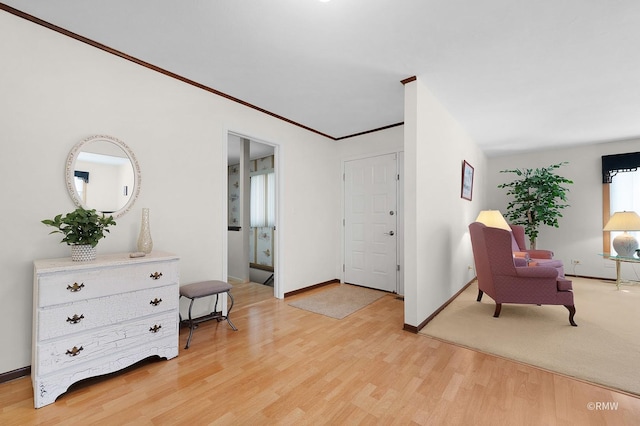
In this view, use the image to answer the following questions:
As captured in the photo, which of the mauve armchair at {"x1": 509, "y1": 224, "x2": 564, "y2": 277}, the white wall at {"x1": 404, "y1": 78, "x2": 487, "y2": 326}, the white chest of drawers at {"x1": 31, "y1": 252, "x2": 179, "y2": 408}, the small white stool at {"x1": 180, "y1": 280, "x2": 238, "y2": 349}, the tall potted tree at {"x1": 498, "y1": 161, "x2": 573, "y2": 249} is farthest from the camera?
the tall potted tree at {"x1": 498, "y1": 161, "x2": 573, "y2": 249}

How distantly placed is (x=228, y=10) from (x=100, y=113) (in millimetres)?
1379

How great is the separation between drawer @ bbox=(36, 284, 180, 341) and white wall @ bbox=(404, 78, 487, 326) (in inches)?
86.7

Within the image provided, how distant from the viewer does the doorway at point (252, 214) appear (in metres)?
4.86

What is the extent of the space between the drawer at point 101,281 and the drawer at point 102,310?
38 mm

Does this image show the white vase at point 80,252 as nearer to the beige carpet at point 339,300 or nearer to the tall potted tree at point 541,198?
the beige carpet at point 339,300

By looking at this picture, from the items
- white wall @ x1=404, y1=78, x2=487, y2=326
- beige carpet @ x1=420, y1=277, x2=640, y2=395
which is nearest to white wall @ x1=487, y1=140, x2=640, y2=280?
beige carpet @ x1=420, y1=277, x2=640, y2=395

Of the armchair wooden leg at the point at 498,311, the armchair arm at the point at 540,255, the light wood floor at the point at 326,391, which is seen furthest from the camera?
the armchair arm at the point at 540,255

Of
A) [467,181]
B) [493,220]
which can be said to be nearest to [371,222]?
[467,181]

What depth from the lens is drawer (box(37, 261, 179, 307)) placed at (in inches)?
65.8

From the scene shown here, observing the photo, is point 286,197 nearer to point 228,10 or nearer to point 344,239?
point 344,239

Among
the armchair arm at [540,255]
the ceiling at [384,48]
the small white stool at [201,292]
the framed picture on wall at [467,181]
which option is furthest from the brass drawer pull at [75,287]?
the armchair arm at [540,255]

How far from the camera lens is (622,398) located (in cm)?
172

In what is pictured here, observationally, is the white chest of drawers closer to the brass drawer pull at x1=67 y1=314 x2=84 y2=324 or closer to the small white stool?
the brass drawer pull at x1=67 y1=314 x2=84 y2=324

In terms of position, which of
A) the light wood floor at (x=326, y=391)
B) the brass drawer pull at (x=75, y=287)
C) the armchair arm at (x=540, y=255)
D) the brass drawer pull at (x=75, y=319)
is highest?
the brass drawer pull at (x=75, y=287)
